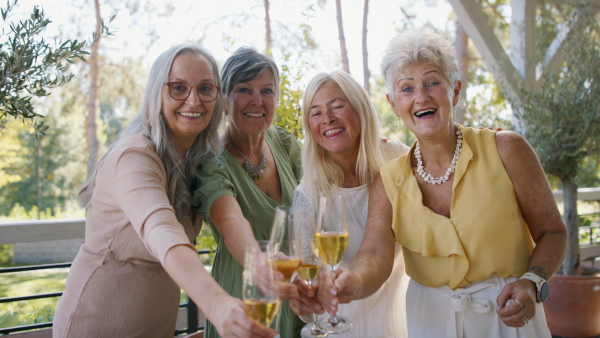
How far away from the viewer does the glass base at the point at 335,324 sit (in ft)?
5.42

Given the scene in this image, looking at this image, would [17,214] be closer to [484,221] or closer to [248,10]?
[248,10]

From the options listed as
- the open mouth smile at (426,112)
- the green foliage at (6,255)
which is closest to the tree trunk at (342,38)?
the open mouth smile at (426,112)

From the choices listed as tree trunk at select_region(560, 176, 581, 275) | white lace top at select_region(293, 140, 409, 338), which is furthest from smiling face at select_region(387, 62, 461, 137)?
tree trunk at select_region(560, 176, 581, 275)

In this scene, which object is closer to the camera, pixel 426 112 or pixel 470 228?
pixel 470 228

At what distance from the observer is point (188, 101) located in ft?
6.56

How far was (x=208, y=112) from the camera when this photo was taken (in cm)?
209

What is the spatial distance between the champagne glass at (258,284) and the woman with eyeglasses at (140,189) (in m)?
0.59

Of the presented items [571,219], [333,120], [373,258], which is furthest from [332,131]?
[571,219]

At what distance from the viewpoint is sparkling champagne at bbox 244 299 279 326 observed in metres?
1.22

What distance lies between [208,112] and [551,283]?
3.37 metres

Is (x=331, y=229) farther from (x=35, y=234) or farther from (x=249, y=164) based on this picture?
(x=35, y=234)

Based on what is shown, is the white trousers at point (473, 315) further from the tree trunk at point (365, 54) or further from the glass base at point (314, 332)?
the tree trunk at point (365, 54)

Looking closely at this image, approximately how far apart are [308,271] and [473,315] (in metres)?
Result: 0.75

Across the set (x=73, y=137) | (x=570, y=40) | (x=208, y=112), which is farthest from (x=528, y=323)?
(x=73, y=137)
